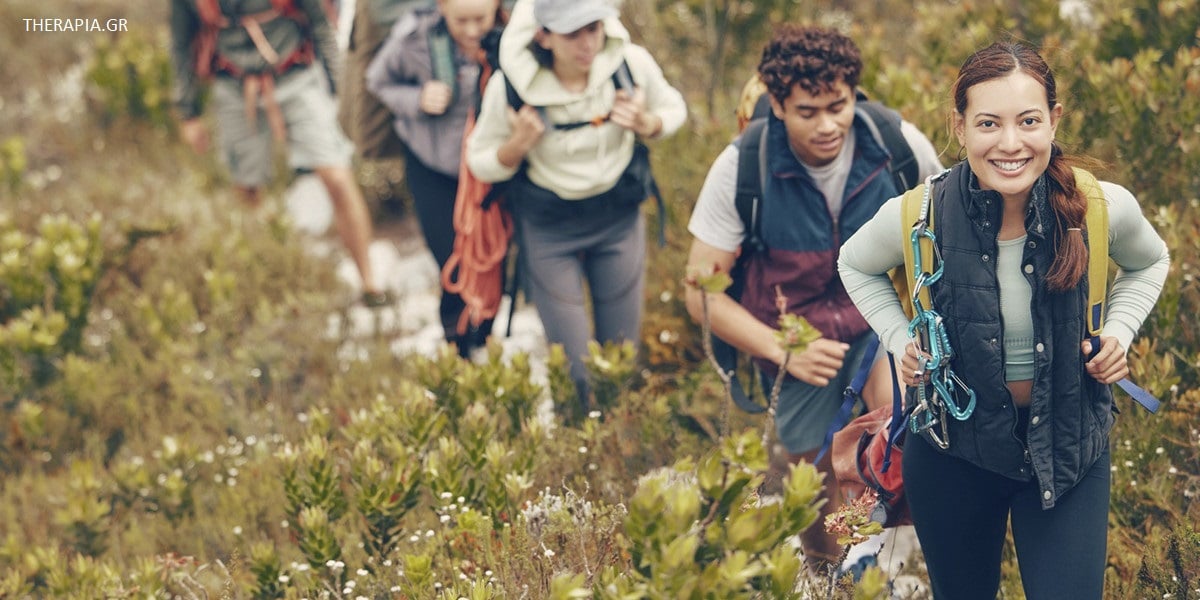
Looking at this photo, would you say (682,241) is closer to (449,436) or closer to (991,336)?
(449,436)

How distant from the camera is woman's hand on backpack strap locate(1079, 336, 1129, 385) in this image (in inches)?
A: 105

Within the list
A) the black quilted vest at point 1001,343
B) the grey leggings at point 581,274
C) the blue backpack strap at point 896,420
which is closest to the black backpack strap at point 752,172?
the blue backpack strap at point 896,420

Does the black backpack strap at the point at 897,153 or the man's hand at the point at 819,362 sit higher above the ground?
the black backpack strap at the point at 897,153

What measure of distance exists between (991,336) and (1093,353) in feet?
0.80

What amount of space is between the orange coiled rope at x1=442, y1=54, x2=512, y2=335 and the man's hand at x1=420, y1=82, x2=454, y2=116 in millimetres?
180

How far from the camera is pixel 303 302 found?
6.85 m

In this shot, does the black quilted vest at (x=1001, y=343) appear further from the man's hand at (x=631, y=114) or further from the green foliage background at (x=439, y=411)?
the man's hand at (x=631, y=114)

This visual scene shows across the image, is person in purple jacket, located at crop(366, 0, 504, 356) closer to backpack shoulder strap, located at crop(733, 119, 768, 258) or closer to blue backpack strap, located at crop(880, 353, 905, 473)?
backpack shoulder strap, located at crop(733, 119, 768, 258)

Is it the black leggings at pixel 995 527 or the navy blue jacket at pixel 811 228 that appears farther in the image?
the navy blue jacket at pixel 811 228

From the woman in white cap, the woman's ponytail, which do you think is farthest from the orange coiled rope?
the woman's ponytail

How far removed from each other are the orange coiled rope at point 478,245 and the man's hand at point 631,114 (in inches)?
24.9

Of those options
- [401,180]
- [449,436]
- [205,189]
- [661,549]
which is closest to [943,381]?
[661,549]

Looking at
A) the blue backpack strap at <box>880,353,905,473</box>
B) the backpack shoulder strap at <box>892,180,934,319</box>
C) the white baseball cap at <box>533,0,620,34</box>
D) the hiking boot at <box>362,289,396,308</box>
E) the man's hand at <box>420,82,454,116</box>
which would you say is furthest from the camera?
the hiking boot at <box>362,289,396,308</box>

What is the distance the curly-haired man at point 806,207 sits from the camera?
3414 millimetres
